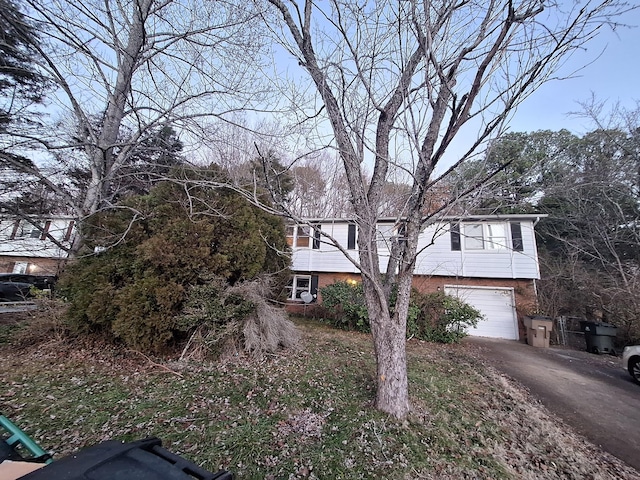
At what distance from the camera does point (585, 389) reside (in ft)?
15.6

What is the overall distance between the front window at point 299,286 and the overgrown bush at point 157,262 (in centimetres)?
708

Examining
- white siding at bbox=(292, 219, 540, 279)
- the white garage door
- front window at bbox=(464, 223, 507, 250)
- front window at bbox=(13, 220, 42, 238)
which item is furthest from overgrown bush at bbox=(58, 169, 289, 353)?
front window at bbox=(464, 223, 507, 250)

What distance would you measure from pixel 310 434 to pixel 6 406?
3353mm

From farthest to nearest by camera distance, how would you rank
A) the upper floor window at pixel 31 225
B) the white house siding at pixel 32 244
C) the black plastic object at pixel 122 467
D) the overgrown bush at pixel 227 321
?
the white house siding at pixel 32 244, the upper floor window at pixel 31 225, the overgrown bush at pixel 227 321, the black plastic object at pixel 122 467

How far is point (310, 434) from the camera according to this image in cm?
268

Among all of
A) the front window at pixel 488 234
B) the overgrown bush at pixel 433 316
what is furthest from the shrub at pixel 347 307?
the front window at pixel 488 234

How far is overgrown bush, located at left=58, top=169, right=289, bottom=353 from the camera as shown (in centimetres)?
423

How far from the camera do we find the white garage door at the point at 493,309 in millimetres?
9633

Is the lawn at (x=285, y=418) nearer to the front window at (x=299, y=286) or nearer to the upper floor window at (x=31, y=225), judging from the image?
the upper floor window at (x=31, y=225)

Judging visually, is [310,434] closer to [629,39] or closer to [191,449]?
[191,449]

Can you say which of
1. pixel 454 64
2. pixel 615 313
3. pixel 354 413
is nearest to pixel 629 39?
pixel 454 64

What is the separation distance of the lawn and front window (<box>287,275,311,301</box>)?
7.64 meters

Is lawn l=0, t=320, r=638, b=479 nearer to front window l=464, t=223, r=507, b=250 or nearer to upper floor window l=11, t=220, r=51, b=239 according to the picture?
upper floor window l=11, t=220, r=51, b=239

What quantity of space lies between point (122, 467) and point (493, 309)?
1166 centimetres
